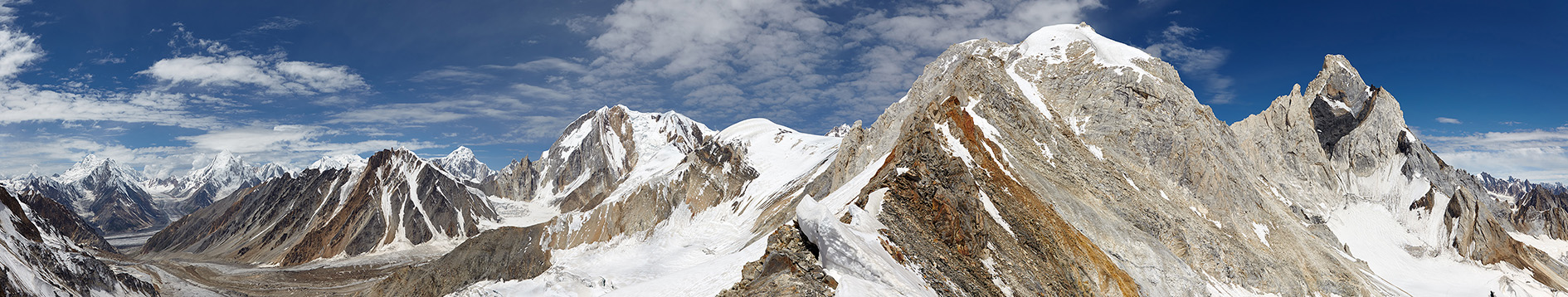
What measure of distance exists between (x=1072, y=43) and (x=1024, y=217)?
1679 inches

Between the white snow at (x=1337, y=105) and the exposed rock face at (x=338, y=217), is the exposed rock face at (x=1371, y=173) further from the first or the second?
the exposed rock face at (x=338, y=217)

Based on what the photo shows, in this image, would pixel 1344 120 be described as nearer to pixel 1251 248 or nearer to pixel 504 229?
pixel 1251 248

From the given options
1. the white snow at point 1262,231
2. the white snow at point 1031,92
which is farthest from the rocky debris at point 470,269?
the white snow at point 1262,231

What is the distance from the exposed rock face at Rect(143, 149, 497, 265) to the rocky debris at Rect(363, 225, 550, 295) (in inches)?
4134

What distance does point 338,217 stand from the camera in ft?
536

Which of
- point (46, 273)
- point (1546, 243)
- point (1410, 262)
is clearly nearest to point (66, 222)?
point (46, 273)

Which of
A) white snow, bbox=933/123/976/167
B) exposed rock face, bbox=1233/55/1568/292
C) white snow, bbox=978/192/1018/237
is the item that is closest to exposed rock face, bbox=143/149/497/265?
white snow, bbox=933/123/976/167

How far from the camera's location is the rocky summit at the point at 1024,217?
849 inches

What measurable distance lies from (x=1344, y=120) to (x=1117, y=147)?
253 feet

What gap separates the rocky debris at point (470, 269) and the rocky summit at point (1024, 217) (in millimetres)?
318

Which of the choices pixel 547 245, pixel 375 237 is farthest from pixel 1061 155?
pixel 375 237

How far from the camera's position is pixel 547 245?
86.1 metres

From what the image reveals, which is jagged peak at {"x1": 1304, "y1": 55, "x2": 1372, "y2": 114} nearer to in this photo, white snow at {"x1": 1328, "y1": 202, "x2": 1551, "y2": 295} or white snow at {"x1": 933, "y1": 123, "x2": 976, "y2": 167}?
white snow at {"x1": 1328, "y1": 202, "x2": 1551, "y2": 295}

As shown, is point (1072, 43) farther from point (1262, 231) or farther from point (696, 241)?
point (696, 241)
